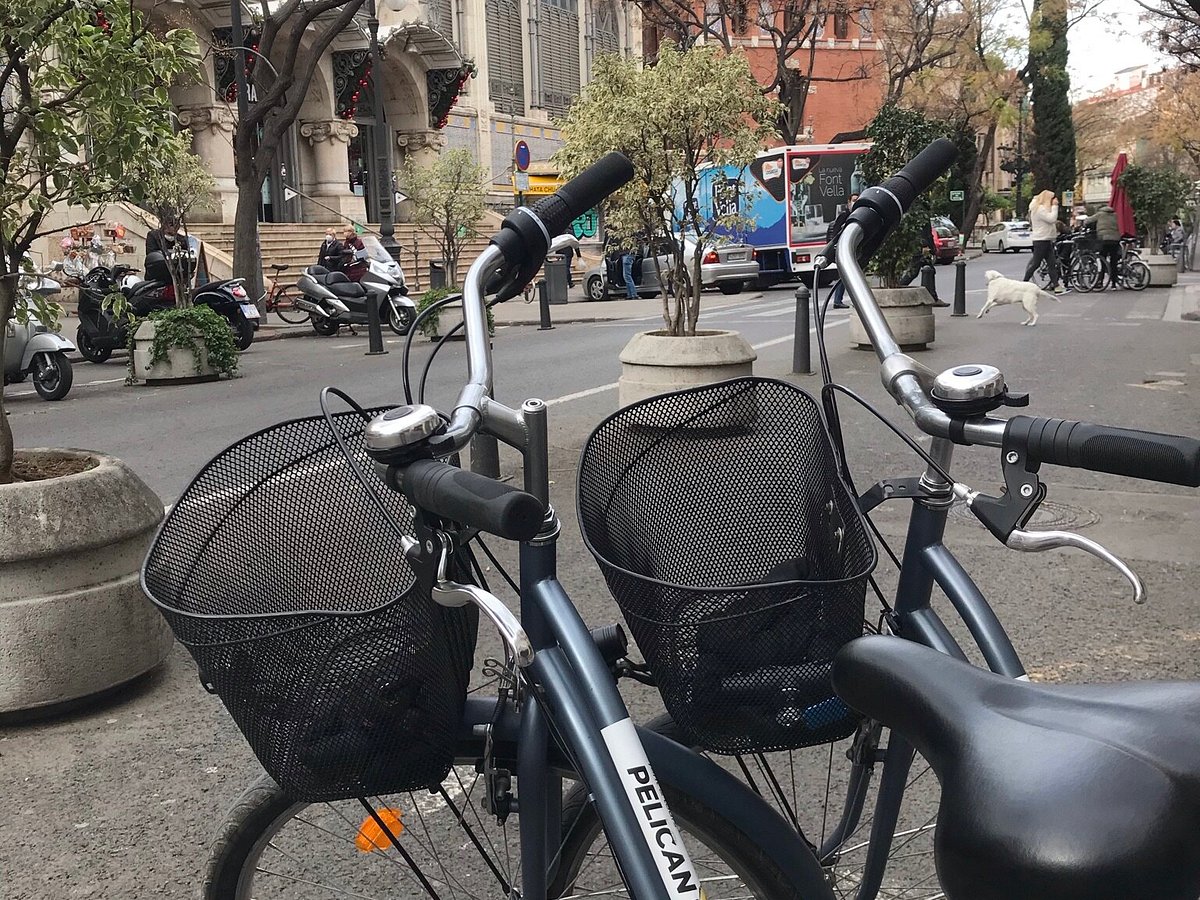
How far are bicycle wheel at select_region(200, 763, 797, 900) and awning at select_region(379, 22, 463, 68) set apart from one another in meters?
31.2

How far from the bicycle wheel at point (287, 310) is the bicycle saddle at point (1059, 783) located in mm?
20776

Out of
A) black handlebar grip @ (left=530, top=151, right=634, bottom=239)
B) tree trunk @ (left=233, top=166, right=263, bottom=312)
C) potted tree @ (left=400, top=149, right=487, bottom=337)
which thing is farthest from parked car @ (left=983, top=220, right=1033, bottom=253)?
black handlebar grip @ (left=530, top=151, right=634, bottom=239)

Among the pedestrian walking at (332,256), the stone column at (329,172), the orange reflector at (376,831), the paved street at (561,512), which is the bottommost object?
the paved street at (561,512)

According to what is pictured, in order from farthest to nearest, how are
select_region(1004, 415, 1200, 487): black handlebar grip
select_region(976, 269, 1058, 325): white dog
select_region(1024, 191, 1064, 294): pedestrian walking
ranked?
select_region(1024, 191, 1064, 294): pedestrian walking
select_region(976, 269, 1058, 325): white dog
select_region(1004, 415, 1200, 487): black handlebar grip

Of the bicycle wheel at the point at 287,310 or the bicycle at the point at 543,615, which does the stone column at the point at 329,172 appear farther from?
the bicycle at the point at 543,615

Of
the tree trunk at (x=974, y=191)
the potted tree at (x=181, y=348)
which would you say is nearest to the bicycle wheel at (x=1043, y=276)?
the potted tree at (x=181, y=348)

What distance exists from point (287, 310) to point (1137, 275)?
16330 millimetres

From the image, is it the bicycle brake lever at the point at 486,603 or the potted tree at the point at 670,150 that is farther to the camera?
the potted tree at the point at 670,150

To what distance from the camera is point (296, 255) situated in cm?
2831

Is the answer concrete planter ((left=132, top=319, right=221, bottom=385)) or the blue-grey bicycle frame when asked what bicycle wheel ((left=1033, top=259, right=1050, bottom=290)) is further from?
the blue-grey bicycle frame

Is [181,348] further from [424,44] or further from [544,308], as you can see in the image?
[424,44]

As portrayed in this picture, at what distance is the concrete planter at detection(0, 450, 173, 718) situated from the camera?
387cm

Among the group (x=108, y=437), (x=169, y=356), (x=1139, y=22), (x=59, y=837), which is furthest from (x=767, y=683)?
(x=1139, y=22)

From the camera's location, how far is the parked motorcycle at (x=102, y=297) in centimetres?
1511
